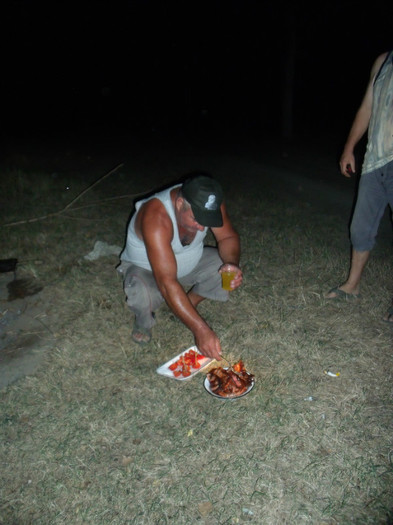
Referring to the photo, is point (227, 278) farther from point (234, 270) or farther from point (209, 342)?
point (209, 342)

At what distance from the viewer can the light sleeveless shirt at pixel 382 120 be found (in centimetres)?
297

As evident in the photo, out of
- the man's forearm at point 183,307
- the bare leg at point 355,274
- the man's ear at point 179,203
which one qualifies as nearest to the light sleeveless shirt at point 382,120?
the bare leg at point 355,274

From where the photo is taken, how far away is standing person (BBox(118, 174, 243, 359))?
2.78m

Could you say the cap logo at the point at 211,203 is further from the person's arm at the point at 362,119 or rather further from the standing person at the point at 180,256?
the person's arm at the point at 362,119

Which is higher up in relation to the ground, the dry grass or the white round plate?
the white round plate

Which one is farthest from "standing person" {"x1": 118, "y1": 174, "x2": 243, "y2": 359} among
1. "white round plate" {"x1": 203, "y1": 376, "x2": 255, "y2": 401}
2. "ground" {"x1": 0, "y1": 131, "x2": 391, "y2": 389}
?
"ground" {"x1": 0, "y1": 131, "x2": 391, "y2": 389}

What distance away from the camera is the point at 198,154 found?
37.5 feet

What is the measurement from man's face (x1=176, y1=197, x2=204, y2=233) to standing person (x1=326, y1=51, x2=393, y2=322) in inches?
57.6

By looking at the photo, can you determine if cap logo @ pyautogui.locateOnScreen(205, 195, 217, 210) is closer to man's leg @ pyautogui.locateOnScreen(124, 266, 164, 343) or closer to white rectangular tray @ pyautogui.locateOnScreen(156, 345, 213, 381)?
man's leg @ pyautogui.locateOnScreen(124, 266, 164, 343)

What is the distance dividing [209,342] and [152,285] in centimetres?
82

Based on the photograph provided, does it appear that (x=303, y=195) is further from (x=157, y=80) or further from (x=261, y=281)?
(x=157, y=80)

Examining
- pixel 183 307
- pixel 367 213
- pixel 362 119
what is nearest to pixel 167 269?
pixel 183 307

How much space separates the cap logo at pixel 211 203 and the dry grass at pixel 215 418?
4.16 feet

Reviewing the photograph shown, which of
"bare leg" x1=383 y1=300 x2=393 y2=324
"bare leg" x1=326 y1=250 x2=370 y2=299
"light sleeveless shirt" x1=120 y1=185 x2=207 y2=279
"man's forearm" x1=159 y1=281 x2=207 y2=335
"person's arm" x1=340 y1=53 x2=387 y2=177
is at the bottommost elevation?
"bare leg" x1=383 y1=300 x2=393 y2=324
